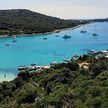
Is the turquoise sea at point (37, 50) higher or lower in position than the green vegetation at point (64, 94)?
lower

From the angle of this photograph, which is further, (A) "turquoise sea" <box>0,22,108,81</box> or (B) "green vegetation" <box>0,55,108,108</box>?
(A) "turquoise sea" <box>0,22,108,81</box>

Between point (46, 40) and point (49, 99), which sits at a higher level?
point (49, 99)

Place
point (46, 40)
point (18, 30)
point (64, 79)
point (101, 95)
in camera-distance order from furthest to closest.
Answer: point (18, 30) → point (46, 40) → point (64, 79) → point (101, 95)

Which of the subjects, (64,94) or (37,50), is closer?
(64,94)

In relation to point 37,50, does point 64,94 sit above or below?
above

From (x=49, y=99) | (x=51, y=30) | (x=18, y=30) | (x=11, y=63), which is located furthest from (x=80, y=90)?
(x=51, y=30)

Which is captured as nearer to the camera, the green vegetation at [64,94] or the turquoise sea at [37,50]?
the green vegetation at [64,94]

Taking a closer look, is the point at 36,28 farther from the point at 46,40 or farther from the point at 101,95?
the point at 101,95

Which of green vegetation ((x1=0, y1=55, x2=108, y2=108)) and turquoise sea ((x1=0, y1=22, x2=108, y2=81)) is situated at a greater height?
green vegetation ((x1=0, y1=55, x2=108, y2=108))
